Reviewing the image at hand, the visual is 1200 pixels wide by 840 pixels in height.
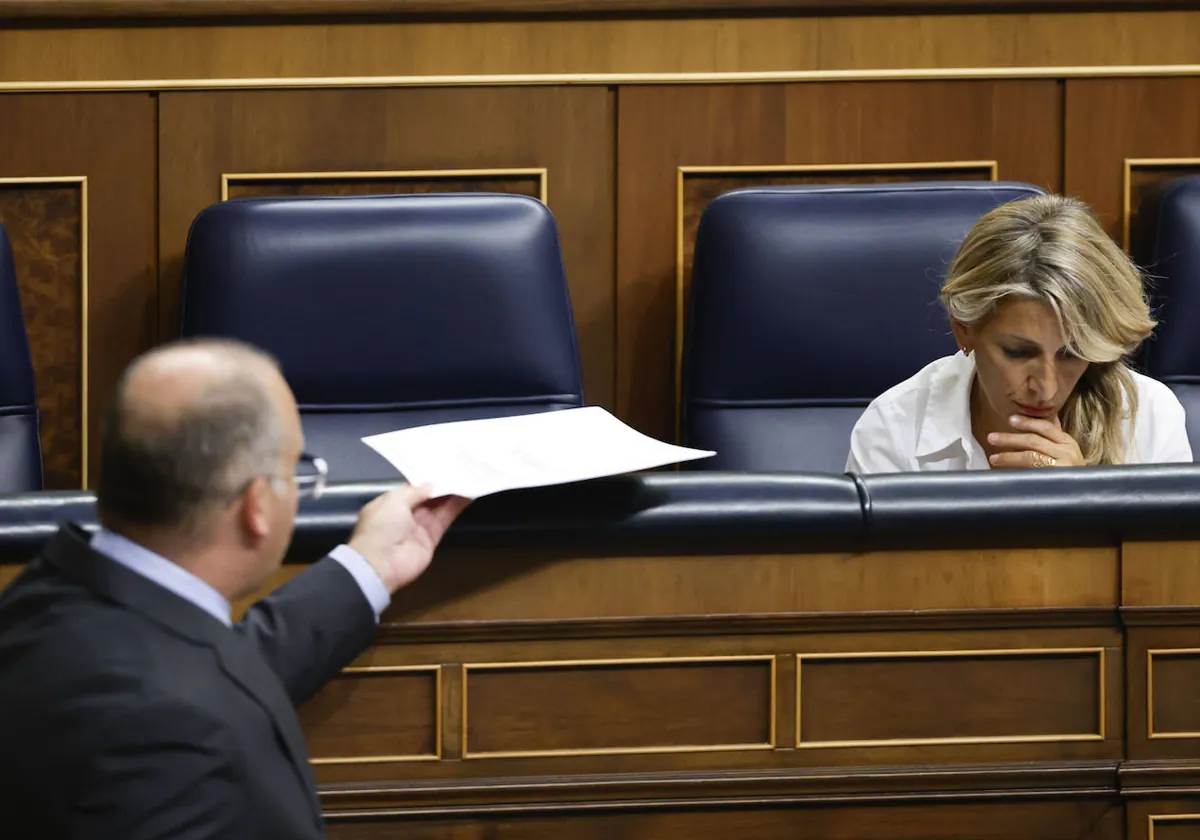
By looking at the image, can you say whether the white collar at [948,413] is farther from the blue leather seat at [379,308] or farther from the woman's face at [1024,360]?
the blue leather seat at [379,308]

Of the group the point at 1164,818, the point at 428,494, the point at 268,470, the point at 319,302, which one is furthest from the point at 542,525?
the point at 319,302

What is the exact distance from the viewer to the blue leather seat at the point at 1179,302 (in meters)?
1.16

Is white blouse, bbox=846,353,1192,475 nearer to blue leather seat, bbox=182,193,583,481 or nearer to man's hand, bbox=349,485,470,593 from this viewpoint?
blue leather seat, bbox=182,193,583,481

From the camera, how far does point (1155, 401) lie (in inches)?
39.0

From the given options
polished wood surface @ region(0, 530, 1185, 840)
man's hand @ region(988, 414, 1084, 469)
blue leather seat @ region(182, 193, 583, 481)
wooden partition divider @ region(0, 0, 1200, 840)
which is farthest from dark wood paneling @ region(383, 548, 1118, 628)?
wooden partition divider @ region(0, 0, 1200, 840)

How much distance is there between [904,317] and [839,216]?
0.10 m

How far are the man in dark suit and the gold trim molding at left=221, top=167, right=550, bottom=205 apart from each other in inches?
33.1

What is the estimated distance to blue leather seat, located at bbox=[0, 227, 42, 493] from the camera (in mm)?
1086

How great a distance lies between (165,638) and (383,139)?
0.91 meters

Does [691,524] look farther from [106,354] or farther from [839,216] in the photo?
[106,354]

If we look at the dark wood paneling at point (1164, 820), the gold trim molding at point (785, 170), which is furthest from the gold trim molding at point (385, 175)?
the dark wood paneling at point (1164, 820)

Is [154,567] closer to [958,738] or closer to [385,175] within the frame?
[958,738]

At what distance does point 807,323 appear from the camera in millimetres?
1101

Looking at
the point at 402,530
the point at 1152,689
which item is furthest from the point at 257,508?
the point at 1152,689
